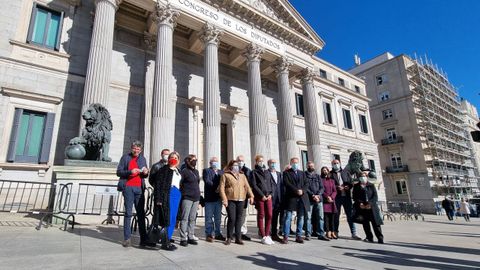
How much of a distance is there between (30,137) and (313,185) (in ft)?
37.8

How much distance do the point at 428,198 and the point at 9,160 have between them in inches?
1529

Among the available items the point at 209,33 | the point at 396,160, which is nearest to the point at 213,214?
the point at 209,33

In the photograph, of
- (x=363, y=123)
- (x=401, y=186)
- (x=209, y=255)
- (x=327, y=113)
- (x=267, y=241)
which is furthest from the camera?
(x=401, y=186)

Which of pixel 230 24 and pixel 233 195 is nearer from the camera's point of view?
pixel 233 195

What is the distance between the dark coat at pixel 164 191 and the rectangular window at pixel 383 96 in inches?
1589

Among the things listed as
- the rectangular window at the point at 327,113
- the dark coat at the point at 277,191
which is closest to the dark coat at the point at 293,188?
the dark coat at the point at 277,191

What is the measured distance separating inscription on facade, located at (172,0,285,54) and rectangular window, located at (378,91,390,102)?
26200 millimetres

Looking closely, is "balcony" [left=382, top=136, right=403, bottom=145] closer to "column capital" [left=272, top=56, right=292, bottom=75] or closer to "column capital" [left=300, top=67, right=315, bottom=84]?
"column capital" [left=300, top=67, right=315, bottom=84]

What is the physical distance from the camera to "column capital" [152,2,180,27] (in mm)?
13250

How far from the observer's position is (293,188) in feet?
20.0

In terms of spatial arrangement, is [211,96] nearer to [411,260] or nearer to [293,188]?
[293,188]

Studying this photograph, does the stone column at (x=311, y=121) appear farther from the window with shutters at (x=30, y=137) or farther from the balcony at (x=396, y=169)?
the balcony at (x=396, y=169)

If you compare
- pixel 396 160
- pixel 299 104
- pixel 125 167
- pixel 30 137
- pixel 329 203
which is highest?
pixel 299 104

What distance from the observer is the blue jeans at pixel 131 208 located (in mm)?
4555
